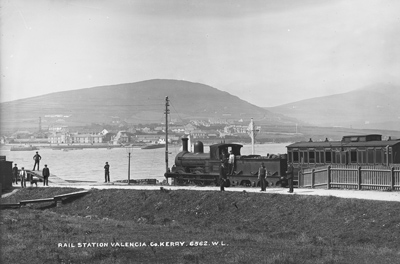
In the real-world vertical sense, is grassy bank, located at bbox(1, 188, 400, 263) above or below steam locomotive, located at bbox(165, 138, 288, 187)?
below

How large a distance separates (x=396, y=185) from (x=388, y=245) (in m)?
9.11

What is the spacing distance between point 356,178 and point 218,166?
14.1 metres

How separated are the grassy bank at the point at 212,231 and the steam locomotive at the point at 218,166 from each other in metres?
7.18

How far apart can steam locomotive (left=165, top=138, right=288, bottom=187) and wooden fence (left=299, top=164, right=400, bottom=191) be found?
504 cm

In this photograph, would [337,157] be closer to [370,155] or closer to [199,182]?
[370,155]

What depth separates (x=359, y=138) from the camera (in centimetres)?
3900

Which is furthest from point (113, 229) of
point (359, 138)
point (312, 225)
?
point (359, 138)

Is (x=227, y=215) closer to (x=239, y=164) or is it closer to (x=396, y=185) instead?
(x=396, y=185)

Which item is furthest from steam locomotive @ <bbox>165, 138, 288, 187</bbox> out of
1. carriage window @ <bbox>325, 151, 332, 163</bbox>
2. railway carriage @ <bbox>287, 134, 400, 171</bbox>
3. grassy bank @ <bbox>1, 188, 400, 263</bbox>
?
grassy bank @ <bbox>1, 188, 400, 263</bbox>

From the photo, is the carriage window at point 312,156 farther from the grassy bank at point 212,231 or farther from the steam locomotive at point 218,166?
the grassy bank at point 212,231

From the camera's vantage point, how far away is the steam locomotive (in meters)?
38.3

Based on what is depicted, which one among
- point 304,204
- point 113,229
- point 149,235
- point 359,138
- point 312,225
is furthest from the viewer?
point 359,138

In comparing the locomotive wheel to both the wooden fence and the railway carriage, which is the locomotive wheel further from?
the wooden fence

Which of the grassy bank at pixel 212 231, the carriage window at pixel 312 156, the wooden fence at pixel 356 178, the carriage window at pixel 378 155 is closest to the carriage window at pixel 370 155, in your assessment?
the carriage window at pixel 378 155
